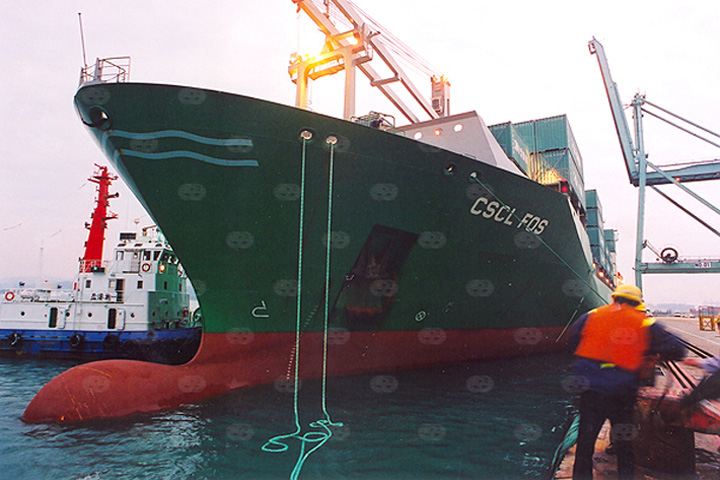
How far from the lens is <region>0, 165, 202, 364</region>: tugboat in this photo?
45.5ft

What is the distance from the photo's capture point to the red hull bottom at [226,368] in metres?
5.81

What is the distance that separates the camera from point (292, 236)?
6.85m

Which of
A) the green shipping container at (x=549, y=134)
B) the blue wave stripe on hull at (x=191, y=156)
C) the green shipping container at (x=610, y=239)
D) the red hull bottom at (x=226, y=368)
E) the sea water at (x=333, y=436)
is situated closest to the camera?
the sea water at (x=333, y=436)

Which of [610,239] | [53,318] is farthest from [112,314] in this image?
[610,239]

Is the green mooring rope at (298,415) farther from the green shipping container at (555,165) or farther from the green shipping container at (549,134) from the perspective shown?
the green shipping container at (549,134)

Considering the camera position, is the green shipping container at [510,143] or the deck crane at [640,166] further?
the deck crane at [640,166]

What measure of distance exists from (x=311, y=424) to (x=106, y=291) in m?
12.7

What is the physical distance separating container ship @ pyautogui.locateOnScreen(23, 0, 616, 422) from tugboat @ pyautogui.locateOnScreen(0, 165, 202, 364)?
27.5 ft

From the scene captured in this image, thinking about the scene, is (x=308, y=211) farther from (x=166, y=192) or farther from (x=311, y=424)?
(x=311, y=424)

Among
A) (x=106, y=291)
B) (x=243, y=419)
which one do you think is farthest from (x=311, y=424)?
(x=106, y=291)

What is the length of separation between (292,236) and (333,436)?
311 cm

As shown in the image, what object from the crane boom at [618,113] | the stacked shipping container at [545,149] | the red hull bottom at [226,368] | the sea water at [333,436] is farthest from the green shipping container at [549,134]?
the crane boom at [618,113]

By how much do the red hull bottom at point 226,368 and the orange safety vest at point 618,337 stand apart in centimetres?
498

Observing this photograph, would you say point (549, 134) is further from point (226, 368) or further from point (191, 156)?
point (226, 368)
